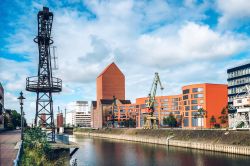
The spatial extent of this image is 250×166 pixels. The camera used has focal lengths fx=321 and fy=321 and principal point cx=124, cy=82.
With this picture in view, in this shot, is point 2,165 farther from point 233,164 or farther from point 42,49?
point 233,164

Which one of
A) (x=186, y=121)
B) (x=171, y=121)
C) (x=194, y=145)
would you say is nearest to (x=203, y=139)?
(x=194, y=145)

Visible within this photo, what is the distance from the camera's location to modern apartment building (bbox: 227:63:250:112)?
5606 inches

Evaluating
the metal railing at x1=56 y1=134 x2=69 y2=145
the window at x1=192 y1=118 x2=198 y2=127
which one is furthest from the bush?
the window at x1=192 y1=118 x2=198 y2=127

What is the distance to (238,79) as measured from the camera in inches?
5787

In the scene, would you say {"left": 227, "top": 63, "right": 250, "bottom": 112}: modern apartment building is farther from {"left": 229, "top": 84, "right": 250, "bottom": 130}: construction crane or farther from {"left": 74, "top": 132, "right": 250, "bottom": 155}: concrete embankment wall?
{"left": 74, "top": 132, "right": 250, "bottom": 155}: concrete embankment wall

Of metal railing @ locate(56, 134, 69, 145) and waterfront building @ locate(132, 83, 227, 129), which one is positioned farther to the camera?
waterfront building @ locate(132, 83, 227, 129)

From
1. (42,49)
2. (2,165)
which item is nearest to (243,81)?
(42,49)

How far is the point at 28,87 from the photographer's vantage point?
1372 inches

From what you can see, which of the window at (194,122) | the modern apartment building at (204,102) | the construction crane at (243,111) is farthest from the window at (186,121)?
the construction crane at (243,111)

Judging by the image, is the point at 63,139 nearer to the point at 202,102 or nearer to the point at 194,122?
the point at 202,102

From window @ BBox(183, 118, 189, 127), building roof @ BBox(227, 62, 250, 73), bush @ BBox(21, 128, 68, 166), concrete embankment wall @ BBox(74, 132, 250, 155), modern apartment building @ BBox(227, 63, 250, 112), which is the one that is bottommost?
concrete embankment wall @ BBox(74, 132, 250, 155)

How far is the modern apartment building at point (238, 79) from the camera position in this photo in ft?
467

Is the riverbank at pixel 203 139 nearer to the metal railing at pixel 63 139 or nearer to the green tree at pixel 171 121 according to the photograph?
the green tree at pixel 171 121

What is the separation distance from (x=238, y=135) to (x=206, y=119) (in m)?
69.3
